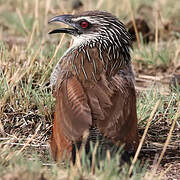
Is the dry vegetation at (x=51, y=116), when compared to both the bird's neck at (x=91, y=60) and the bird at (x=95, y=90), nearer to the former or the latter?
the bird at (x=95, y=90)

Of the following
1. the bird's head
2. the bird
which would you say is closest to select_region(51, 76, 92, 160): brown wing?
the bird

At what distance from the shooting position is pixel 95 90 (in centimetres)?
416

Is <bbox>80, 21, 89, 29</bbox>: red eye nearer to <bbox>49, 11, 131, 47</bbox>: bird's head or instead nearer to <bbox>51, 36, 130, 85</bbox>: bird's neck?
<bbox>49, 11, 131, 47</bbox>: bird's head

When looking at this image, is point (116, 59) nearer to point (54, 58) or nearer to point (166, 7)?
point (54, 58)

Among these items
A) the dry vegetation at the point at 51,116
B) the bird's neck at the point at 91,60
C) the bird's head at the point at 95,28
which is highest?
the bird's head at the point at 95,28

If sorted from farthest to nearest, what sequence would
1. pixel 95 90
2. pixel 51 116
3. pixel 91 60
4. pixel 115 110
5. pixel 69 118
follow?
pixel 51 116 → pixel 91 60 → pixel 95 90 → pixel 115 110 → pixel 69 118

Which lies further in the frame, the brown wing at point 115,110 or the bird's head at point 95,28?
the bird's head at point 95,28

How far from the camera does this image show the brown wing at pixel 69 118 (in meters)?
3.82

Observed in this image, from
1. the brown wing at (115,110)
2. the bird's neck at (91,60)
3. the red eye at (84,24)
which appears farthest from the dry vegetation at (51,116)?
the red eye at (84,24)

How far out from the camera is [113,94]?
4172 mm

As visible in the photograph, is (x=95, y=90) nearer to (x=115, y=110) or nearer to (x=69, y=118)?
(x=115, y=110)

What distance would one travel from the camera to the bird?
3.87 meters

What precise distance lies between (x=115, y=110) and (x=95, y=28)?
1.27 meters

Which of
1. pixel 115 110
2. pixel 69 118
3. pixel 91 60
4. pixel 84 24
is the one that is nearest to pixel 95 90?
pixel 115 110
